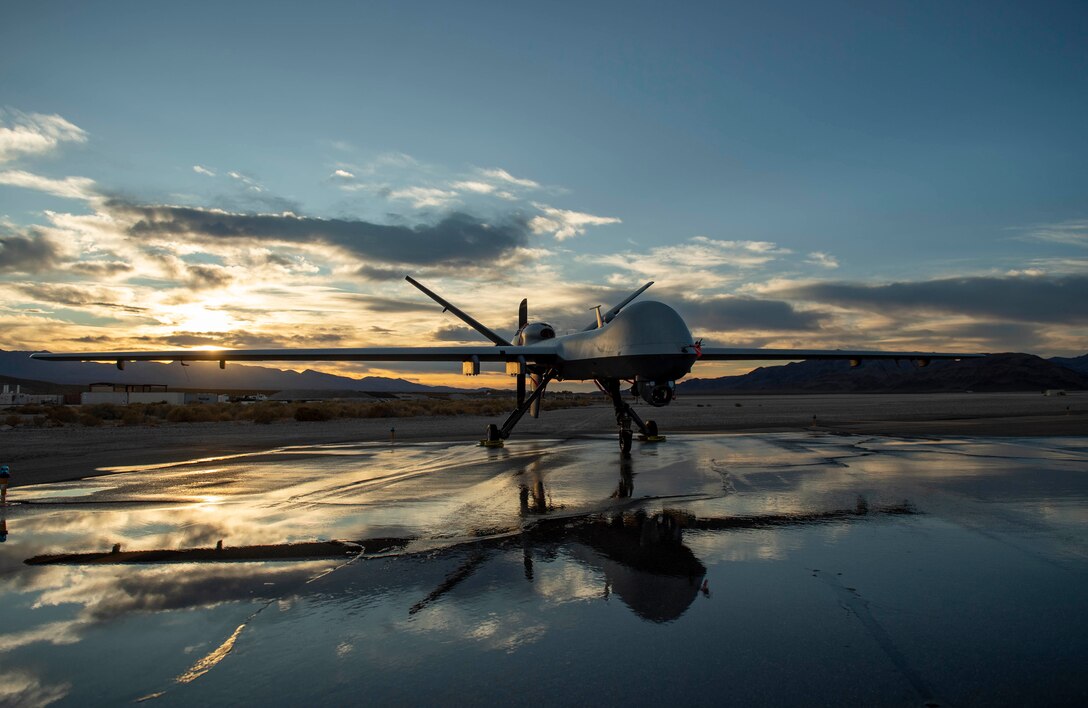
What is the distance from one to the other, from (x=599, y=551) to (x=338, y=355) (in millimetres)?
15156

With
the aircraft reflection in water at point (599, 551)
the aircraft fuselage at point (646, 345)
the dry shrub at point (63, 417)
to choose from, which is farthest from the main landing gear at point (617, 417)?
the dry shrub at point (63, 417)

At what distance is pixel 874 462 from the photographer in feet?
52.2

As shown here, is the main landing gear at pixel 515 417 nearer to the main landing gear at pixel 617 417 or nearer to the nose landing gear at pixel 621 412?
the main landing gear at pixel 617 417

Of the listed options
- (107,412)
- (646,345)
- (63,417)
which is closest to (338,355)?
(646,345)

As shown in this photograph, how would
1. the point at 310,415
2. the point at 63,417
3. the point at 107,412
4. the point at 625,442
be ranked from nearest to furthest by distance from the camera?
the point at 625,442, the point at 63,417, the point at 310,415, the point at 107,412

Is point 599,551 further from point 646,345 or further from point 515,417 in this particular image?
point 515,417

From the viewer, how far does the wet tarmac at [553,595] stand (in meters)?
4.06

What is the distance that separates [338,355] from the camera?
20.6m

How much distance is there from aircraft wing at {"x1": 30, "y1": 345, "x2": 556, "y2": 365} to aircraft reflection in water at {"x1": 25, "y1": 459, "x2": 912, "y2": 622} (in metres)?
11.8

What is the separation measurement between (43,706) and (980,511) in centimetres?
1074

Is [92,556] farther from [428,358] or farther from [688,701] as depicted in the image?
[428,358]

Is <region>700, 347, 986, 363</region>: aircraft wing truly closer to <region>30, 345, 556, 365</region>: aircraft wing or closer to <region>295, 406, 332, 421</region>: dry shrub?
<region>30, 345, 556, 365</region>: aircraft wing

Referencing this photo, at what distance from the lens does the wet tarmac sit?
406cm

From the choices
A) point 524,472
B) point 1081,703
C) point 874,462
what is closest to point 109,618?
point 1081,703
